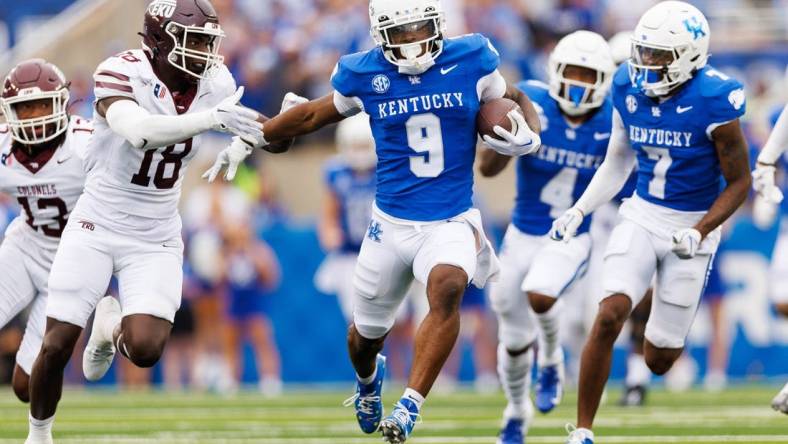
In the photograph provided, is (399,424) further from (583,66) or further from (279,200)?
(279,200)

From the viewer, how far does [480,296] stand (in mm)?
12703

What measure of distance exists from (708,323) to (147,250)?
723 cm

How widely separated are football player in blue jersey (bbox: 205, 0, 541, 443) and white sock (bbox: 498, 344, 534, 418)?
1.13 meters

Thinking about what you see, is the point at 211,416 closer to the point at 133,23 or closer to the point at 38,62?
the point at 38,62

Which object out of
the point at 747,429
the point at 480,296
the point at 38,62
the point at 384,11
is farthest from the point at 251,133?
the point at 480,296

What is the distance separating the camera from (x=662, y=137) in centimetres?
716

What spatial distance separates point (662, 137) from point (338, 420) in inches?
121

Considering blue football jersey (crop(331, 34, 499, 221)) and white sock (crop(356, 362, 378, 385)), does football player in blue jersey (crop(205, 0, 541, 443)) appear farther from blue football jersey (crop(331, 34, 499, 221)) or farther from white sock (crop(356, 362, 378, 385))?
white sock (crop(356, 362, 378, 385))

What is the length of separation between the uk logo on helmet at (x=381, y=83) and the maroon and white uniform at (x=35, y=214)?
62.3 inches

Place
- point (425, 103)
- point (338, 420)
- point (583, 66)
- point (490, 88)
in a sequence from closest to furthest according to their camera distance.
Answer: point (425, 103) → point (490, 88) → point (583, 66) → point (338, 420)

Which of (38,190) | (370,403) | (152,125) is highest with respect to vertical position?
(152,125)

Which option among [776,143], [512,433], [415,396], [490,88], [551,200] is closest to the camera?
[415,396]

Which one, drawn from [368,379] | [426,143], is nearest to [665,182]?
[426,143]

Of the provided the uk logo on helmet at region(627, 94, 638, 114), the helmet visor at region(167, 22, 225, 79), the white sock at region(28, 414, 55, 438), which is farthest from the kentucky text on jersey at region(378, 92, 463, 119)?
the white sock at region(28, 414, 55, 438)
